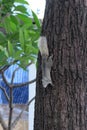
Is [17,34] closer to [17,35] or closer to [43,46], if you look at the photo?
[17,35]

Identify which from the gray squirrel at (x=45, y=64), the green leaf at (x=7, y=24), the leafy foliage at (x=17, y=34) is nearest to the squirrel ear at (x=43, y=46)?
the gray squirrel at (x=45, y=64)

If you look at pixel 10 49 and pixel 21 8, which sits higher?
pixel 21 8

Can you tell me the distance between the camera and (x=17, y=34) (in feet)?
2.71

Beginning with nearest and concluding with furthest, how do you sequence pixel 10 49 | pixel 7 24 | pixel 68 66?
pixel 68 66 < pixel 10 49 < pixel 7 24

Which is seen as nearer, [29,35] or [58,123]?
[58,123]

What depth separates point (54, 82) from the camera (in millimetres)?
548

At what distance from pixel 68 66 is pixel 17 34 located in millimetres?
324

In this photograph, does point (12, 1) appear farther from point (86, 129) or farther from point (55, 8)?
point (86, 129)

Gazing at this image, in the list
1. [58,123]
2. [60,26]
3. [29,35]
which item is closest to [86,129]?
[58,123]

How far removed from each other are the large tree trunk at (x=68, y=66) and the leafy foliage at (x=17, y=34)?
21 cm

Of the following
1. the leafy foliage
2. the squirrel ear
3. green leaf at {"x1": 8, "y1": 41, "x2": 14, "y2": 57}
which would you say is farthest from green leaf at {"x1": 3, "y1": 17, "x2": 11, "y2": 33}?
the squirrel ear

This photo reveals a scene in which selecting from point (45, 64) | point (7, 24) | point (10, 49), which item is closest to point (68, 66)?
point (45, 64)

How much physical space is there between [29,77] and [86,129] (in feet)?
4.12

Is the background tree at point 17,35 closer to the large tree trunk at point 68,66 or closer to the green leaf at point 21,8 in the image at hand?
the green leaf at point 21,8
